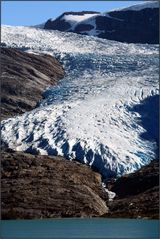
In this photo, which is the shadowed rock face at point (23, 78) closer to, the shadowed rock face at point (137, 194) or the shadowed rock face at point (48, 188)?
the shadowed rock face at point (48, 188)

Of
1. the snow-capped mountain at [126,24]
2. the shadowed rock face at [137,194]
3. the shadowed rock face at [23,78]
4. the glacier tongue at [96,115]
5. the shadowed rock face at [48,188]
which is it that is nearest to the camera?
the shadowed rock face at [137,194]

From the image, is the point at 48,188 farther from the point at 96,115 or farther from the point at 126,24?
the point at 126,24

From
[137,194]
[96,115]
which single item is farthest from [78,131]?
[137,194]

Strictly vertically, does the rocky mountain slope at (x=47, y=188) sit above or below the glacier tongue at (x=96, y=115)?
below

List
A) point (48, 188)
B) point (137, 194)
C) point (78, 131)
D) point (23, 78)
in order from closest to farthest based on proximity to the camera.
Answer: point (48, 188) < point (137, 194) < point (78, 131) < point (23, 78)

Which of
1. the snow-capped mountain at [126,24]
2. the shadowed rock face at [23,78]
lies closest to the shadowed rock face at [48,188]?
the shadowed rock face at [23,78]

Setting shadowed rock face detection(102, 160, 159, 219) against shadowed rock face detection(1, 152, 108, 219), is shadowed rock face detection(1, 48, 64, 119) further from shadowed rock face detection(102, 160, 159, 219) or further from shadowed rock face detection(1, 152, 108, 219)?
shadowed rock face detection(102, 160, 159, 219)

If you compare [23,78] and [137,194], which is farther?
[23,78]

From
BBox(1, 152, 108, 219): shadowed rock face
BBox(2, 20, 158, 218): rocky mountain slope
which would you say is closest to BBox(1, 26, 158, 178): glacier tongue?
BBox(2, 20, 158, 218): rocky mountain slope
